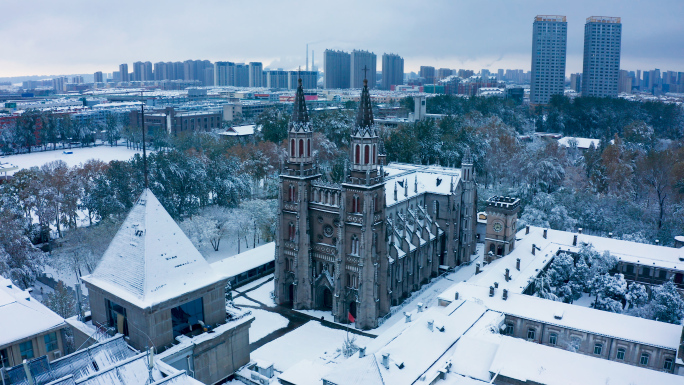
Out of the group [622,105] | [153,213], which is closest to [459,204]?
[153,213]

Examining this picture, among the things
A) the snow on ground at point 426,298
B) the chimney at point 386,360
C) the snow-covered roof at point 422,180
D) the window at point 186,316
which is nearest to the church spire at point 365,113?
the snow-covered roof at point 422,180

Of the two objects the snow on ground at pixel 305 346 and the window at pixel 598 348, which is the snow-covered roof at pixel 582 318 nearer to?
the window at pixel 598 348

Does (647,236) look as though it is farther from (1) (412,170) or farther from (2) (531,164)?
(1) (412,170)

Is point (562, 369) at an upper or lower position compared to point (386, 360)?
lower

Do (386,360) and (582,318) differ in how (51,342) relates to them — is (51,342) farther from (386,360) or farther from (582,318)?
(582,318)

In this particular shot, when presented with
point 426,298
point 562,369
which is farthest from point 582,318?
point 426,298
